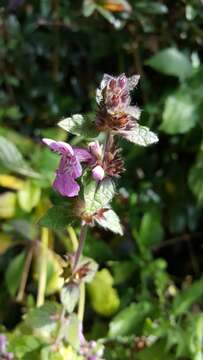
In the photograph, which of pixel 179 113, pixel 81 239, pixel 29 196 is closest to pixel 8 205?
pixel 29 196

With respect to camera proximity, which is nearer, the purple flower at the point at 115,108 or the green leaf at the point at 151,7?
the purple flower at the point at 115,108

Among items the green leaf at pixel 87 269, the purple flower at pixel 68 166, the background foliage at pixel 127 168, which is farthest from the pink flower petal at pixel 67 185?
the background foliage at pixel 127 168

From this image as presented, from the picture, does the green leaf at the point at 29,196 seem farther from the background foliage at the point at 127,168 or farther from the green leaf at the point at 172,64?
the green leaf at the point at 172,64

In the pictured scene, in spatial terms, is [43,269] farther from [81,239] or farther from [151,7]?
[151,7]

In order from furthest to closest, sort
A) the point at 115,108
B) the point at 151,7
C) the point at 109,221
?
the point at 151,7 < the point at 109,221 < the point at 115,108

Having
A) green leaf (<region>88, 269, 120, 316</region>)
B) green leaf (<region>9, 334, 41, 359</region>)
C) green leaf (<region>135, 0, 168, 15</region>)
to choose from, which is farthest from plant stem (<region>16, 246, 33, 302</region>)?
green leaf (<region>135, 0, 168, 15</region>)

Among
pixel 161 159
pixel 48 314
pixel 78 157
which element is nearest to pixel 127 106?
pixel 78 157

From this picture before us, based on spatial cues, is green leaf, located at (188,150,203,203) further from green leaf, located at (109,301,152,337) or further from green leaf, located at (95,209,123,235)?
green leaf, located at (95,209,123,235)
